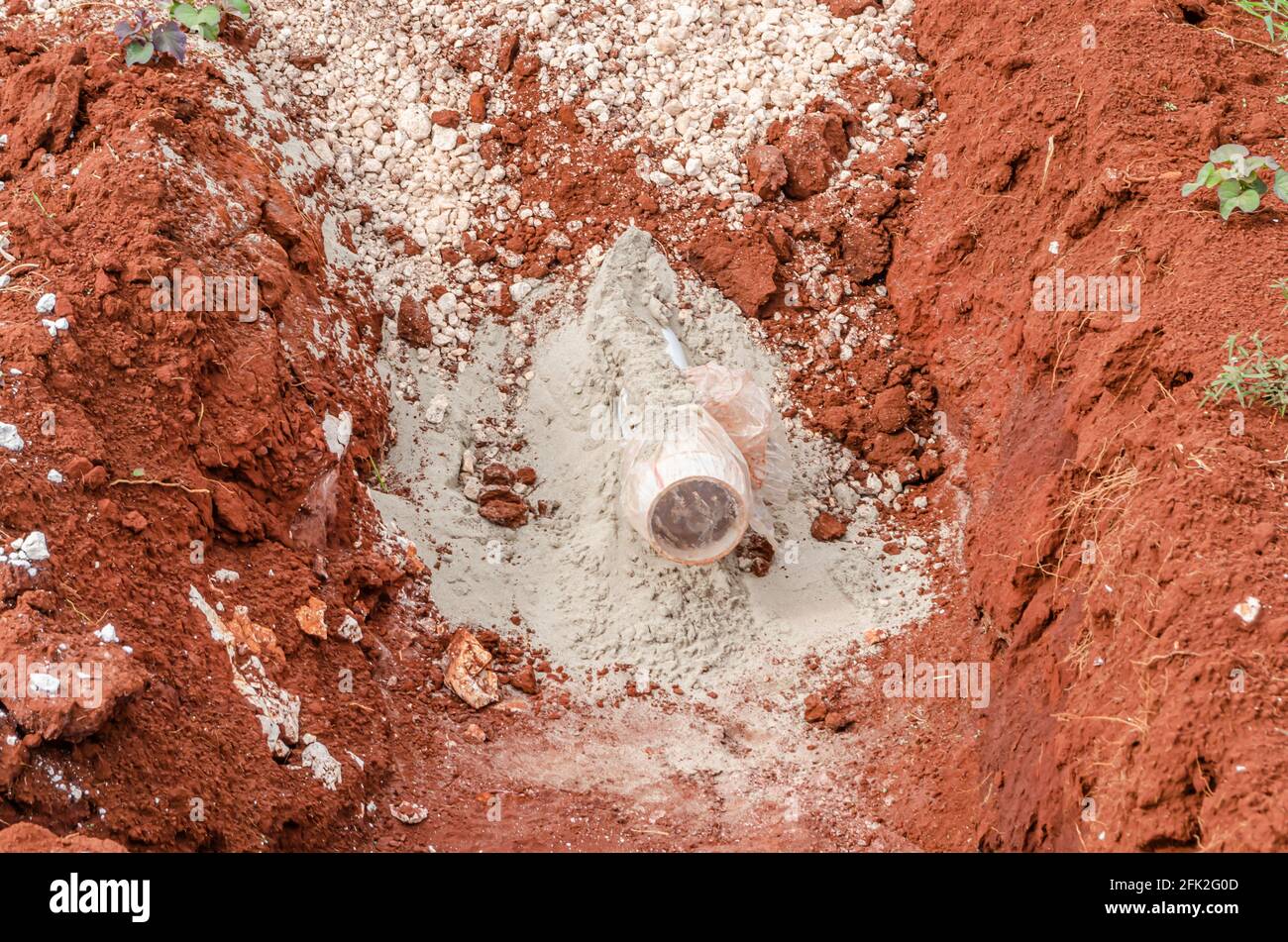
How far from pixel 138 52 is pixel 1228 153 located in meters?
4.93

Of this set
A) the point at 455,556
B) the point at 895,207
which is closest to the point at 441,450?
the point at 455,556

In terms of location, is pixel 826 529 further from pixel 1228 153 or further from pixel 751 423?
pixel 1228 153

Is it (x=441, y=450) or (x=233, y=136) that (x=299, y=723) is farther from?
(x=233, y=136)

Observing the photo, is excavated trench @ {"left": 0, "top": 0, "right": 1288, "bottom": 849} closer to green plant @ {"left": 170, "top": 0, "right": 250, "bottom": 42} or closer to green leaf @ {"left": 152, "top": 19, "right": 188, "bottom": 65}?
green leaf @ {"left": 152, "top": 19, "right": 188, "bottom": 65}

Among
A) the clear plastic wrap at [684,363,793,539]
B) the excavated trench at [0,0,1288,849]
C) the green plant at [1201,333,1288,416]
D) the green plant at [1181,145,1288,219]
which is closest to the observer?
the excavated trench at [0,0,1288,849]

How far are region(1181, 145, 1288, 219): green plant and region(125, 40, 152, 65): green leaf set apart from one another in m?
4.80

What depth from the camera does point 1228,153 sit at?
466cm

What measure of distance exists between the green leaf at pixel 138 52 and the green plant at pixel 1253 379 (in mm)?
4951

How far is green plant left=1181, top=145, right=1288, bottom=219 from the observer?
15.1 ft

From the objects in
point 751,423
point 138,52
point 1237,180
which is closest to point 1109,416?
point 1237,180

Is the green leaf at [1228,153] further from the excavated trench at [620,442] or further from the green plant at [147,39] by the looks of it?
the green plant at [147,39]

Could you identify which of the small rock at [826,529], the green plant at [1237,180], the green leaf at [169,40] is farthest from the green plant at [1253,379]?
Answer: the green leaf at [169,40]

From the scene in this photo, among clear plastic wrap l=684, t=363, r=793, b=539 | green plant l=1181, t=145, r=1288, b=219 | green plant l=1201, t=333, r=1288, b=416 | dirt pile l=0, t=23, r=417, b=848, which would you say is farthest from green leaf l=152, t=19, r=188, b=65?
green plant l=1201, t=333, r=1288, b=416

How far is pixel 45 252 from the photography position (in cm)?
472
